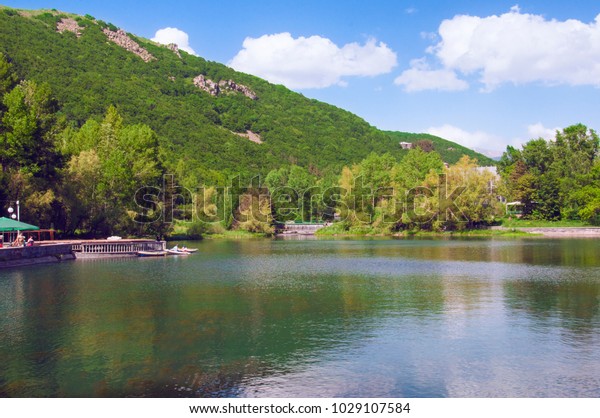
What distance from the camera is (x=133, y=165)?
8762 cm

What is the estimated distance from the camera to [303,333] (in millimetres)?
25609

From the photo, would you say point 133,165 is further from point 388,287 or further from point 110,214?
point 388,287

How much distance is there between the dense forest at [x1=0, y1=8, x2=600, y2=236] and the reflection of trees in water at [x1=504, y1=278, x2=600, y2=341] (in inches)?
1975

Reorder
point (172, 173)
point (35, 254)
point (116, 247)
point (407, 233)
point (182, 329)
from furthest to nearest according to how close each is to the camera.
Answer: point (407, 233)
point (172, 173)
point (116, 247)
point (35, 254)
point (182, 329)

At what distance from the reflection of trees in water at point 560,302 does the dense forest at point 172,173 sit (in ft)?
165

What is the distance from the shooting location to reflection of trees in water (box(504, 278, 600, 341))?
27047 mm

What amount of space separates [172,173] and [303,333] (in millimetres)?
83413

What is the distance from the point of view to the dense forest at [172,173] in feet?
224

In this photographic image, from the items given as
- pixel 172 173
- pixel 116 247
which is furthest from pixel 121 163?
pixel 172 173

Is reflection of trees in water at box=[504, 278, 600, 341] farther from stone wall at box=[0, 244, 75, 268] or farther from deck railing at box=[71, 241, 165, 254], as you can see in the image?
deck railing at box=[71, 241, 165, 254]

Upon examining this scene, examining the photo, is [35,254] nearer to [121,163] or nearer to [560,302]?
[121,163]

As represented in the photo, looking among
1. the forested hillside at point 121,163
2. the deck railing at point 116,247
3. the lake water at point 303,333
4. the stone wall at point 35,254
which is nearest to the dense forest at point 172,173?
the forested hillside at point 121,163
